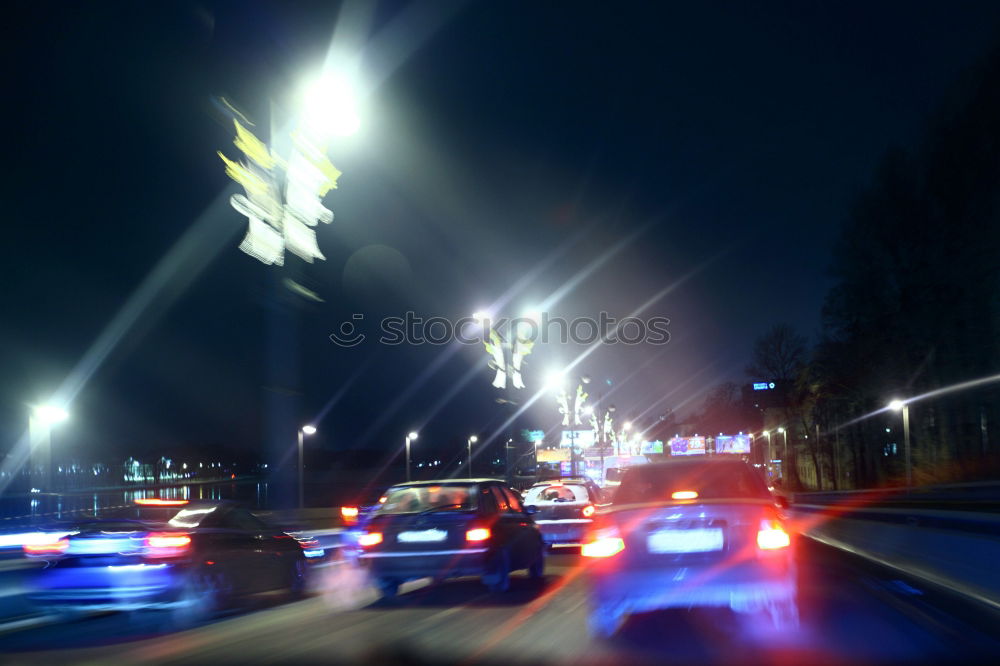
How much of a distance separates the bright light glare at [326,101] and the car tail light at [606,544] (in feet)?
25.7

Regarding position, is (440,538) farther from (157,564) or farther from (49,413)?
(49,413)

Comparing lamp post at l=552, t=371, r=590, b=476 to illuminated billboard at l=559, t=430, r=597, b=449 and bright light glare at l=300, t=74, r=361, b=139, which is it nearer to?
illuminated billboard at l=559, t=430, r=597, b=449

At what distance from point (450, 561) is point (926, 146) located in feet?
132

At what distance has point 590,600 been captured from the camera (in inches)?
340

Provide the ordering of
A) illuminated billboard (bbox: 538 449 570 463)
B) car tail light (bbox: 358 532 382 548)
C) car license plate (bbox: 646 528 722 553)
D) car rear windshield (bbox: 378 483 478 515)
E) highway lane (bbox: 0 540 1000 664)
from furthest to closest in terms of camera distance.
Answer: illuminated billboard (bbox: 538 449 570 463), car rear windshield (bbox: 378 483 478 515), car tail light (bbox: 358 532 382 548), car license plate (bbox: 646 528 722 553), highway lane (bbox: 0 540 1000 664)

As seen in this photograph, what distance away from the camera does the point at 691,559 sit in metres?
8.34

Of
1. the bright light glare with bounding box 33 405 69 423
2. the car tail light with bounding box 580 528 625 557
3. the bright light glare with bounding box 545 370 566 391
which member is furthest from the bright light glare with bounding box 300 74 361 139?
the bright light glare with bounding box 545 370 566 391

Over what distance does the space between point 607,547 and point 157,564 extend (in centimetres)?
554

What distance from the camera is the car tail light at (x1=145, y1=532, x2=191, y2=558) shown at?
35.8 feet

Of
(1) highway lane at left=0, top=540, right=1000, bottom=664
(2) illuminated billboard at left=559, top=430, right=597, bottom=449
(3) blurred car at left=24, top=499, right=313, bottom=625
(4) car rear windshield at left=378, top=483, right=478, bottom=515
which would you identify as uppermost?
(2) illuminated billboard at left=559, top=430, right=597, bottom=449

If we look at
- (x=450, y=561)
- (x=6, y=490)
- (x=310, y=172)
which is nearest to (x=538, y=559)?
(x=450, y=561)

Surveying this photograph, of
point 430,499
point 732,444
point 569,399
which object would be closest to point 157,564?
point 430,499

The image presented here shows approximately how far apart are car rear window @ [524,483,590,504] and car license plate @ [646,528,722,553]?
11.6 metres

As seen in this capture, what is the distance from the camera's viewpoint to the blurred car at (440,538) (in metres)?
11.9
